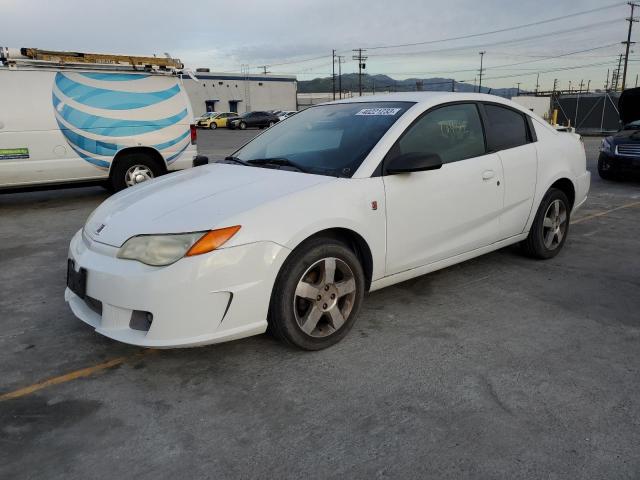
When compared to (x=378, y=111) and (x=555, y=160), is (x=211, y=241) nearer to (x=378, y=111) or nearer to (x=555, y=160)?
(x=378, y=111)

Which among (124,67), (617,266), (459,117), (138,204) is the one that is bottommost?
(617,266)

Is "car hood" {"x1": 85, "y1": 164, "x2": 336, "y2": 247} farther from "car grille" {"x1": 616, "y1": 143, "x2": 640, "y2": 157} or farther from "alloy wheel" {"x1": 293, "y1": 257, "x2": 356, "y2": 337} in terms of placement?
"car grille" {"x1": 616, "y1": 143, "x2": 640, "y2": 157}

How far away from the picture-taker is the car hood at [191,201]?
2.87m

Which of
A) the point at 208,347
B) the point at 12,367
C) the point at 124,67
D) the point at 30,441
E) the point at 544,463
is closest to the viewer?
the point at 544,463

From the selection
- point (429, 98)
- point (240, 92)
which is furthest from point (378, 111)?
point (240, 92)

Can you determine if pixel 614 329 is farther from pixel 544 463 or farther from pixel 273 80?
pixel 273 80

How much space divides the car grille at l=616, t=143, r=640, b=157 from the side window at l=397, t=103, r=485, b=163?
6.91 meters

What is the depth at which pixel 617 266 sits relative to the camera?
4789mm

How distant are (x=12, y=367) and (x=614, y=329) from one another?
12.3 ft

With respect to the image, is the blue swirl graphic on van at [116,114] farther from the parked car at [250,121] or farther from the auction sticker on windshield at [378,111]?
the parked car at [250,121]

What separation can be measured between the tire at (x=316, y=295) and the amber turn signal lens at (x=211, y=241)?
38cm

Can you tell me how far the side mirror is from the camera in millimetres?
3324

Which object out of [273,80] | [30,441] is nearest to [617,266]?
[30,441]

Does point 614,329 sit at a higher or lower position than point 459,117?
lower
